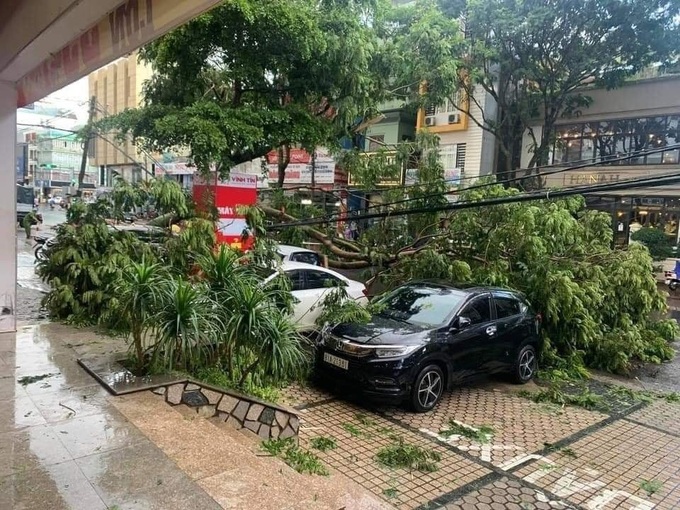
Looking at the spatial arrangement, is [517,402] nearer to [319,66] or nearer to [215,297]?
[215,297]

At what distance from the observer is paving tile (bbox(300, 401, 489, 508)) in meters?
4.35

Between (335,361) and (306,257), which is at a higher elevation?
(306,257)

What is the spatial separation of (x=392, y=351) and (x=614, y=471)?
97.4 inches

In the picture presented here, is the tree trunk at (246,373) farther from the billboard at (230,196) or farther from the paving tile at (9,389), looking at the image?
the billboard at (230,196)

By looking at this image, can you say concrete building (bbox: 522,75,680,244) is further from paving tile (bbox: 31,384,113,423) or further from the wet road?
paving tile (bbox: 31,384,113,423)

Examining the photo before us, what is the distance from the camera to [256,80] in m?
10.2

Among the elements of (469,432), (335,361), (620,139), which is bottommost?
(469,432)

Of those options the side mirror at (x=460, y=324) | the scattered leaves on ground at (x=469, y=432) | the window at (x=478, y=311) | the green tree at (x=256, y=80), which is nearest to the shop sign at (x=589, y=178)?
the green tree at (x=256, y=80)

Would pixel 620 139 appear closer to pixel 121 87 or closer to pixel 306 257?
pixel 306 257

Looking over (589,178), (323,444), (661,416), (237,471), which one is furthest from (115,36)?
(589,178)

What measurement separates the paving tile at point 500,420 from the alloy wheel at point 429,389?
0.15m

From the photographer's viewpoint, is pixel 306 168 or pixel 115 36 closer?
pixel 115 36

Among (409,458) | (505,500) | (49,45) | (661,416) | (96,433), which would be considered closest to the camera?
(96,433)

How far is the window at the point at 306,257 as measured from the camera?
10523 mm
